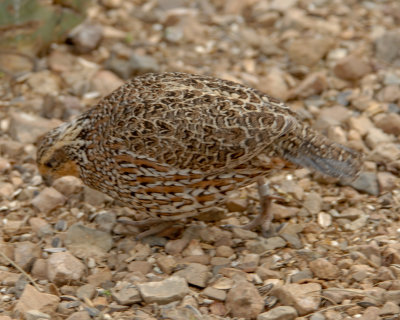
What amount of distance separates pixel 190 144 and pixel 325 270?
1327mm

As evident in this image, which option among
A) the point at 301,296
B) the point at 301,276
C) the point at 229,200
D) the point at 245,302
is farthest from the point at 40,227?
the point at 301,296

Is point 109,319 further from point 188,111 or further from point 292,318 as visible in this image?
point 188,111

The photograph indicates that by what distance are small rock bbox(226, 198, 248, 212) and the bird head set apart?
133cm

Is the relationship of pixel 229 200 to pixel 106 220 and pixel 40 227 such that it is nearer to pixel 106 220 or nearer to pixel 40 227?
pixel 106 220

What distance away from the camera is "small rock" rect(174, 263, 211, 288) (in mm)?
4914

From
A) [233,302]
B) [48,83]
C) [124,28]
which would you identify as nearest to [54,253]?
[233,302]

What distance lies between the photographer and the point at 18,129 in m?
6.81

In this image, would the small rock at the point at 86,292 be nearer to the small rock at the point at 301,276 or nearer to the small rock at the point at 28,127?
the small rock at the point at 301,276

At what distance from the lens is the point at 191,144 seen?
192 inches

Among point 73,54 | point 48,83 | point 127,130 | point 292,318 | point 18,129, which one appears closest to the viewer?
point 292,318

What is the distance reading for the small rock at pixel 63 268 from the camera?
5011mm

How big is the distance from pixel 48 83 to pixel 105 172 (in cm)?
262

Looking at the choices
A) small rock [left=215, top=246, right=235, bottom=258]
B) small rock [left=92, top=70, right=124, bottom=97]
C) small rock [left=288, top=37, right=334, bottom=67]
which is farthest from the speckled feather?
small rock [left=288, top=37, right=334, bottom=67]

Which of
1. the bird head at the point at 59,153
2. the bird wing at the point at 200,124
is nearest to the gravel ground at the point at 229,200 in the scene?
the bird head at the point at 59,153
